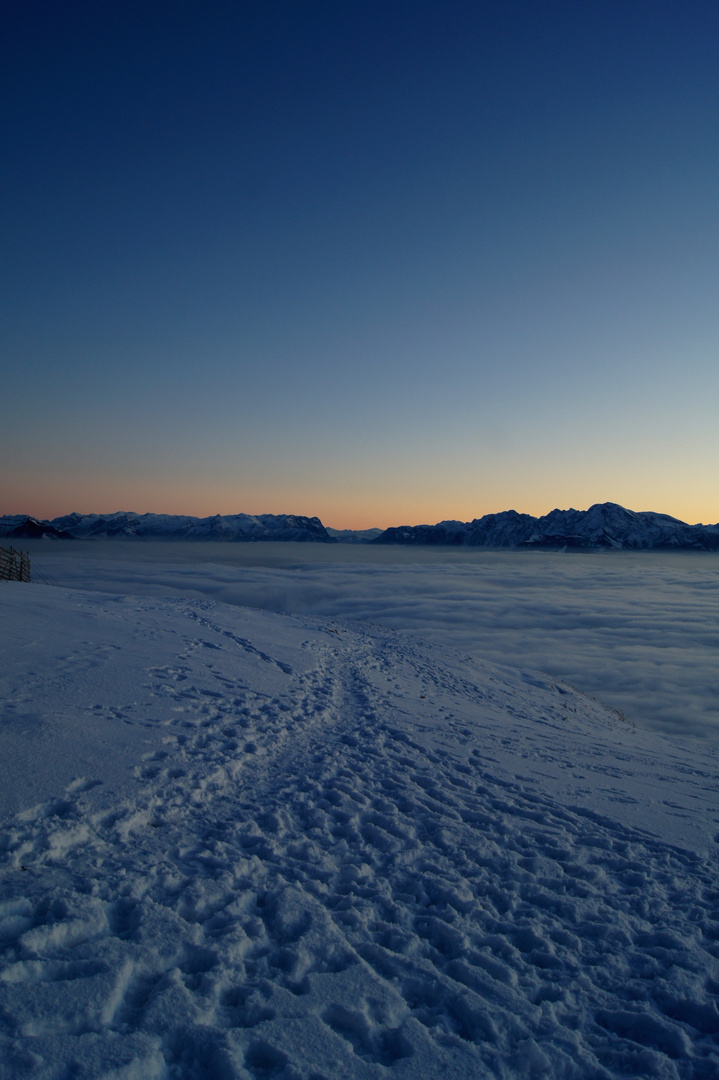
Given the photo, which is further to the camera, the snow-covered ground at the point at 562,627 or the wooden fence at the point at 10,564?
the wooden fence at the point at 10,564

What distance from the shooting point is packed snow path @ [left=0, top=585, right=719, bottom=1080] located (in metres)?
3.33

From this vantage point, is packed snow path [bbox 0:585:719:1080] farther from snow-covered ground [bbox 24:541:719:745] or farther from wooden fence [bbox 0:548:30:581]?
wooden fence [bbox 0:548:30:581]

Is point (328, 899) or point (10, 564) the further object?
point (10, 564)

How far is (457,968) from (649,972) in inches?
65.2

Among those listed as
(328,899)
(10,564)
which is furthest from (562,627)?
(328,899)

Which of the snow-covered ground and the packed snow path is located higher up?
the packed snow path

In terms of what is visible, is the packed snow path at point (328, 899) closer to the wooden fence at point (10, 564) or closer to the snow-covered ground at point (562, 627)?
the snow-covered ground at point (562, 627)

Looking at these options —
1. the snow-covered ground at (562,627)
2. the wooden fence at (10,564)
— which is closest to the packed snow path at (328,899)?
the snow-covered ground at (562,627)

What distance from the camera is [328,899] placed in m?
4.85

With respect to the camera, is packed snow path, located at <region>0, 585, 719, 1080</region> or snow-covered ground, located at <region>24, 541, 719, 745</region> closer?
packed snow path, located at <region>0, 585, 719, 1080</region>

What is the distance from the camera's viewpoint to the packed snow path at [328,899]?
3.33 metres

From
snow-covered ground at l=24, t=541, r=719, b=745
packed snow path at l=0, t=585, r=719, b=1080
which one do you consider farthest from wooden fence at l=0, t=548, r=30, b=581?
packed snow path at l=0, t=585, r=719, b=1080

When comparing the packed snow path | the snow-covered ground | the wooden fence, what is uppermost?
the wooden fence

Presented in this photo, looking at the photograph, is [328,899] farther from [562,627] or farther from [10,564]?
[562,627]
